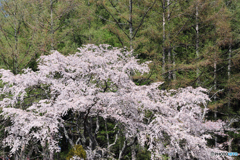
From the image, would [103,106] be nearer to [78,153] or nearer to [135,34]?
[78,153]

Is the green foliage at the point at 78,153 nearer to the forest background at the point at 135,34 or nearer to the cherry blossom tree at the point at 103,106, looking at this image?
the cherry blossom tree at the point at 103,106

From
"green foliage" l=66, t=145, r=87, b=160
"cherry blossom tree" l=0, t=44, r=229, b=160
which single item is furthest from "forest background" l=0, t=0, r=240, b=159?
"green foliage" l=66, t=145, r=87, b=160

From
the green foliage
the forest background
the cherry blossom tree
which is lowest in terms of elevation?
the green foliage

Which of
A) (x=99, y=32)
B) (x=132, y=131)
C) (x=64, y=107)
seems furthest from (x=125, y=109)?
(x=99, y=32)

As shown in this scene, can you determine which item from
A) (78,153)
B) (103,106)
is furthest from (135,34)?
(78,153)

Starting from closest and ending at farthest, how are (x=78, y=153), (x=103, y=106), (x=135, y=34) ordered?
(x=103, y=106)
(x=78, y=153)
(x=135, y=34)

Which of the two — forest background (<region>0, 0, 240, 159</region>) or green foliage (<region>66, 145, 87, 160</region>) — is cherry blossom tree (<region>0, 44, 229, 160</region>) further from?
forest background (<region>0, 0, 240, 159</region>)

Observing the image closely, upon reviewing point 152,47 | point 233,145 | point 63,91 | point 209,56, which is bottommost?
point 233,145

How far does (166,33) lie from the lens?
28.3 feet

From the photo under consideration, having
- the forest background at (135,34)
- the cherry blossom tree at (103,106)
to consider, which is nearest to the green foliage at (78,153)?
the cherry blossom tree at (103,106)

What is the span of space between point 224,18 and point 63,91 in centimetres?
939

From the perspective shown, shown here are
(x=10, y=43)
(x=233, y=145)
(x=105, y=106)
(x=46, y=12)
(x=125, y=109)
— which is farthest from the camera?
(x=233, y=145)

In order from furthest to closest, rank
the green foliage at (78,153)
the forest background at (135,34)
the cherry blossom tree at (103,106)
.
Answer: the forest background at (135,34) → the green foliage at (78,153) → the cherry blossom tree at (103,106)

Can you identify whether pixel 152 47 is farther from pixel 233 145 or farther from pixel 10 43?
pixel 233 145
